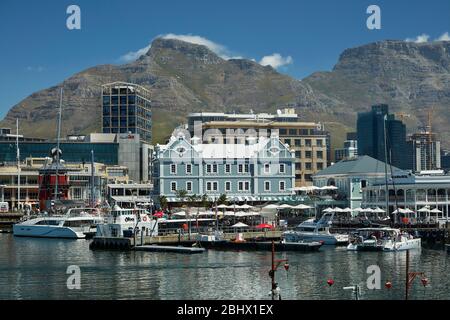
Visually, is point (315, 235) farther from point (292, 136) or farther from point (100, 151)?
point (100, 151)

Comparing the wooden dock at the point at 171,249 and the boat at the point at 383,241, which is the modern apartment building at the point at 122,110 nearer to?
the wooden dock at the point at 171,249

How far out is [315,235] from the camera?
75.1 metres

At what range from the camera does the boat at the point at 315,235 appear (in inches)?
2933

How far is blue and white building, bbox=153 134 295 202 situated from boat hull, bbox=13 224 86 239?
13745 millimetres

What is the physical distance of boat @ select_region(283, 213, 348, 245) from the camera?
74500 mm

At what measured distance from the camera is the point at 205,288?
42938mm

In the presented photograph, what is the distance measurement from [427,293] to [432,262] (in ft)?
57.0

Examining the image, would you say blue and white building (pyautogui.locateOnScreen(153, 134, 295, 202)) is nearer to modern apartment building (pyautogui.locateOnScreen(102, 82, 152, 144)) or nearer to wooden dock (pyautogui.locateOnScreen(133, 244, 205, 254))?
wooden dock (pyautogui.locateOnScreen(133, 244, 205, 254))

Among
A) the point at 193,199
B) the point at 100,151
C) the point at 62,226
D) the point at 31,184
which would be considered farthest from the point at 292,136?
the point at 62,226

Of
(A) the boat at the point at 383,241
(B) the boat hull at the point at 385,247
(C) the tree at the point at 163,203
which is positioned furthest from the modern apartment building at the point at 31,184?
(B) the boat hull at the point at 385,247

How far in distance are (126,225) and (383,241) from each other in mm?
26682

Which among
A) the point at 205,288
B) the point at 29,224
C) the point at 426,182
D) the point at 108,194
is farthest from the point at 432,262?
the point at 108,194
